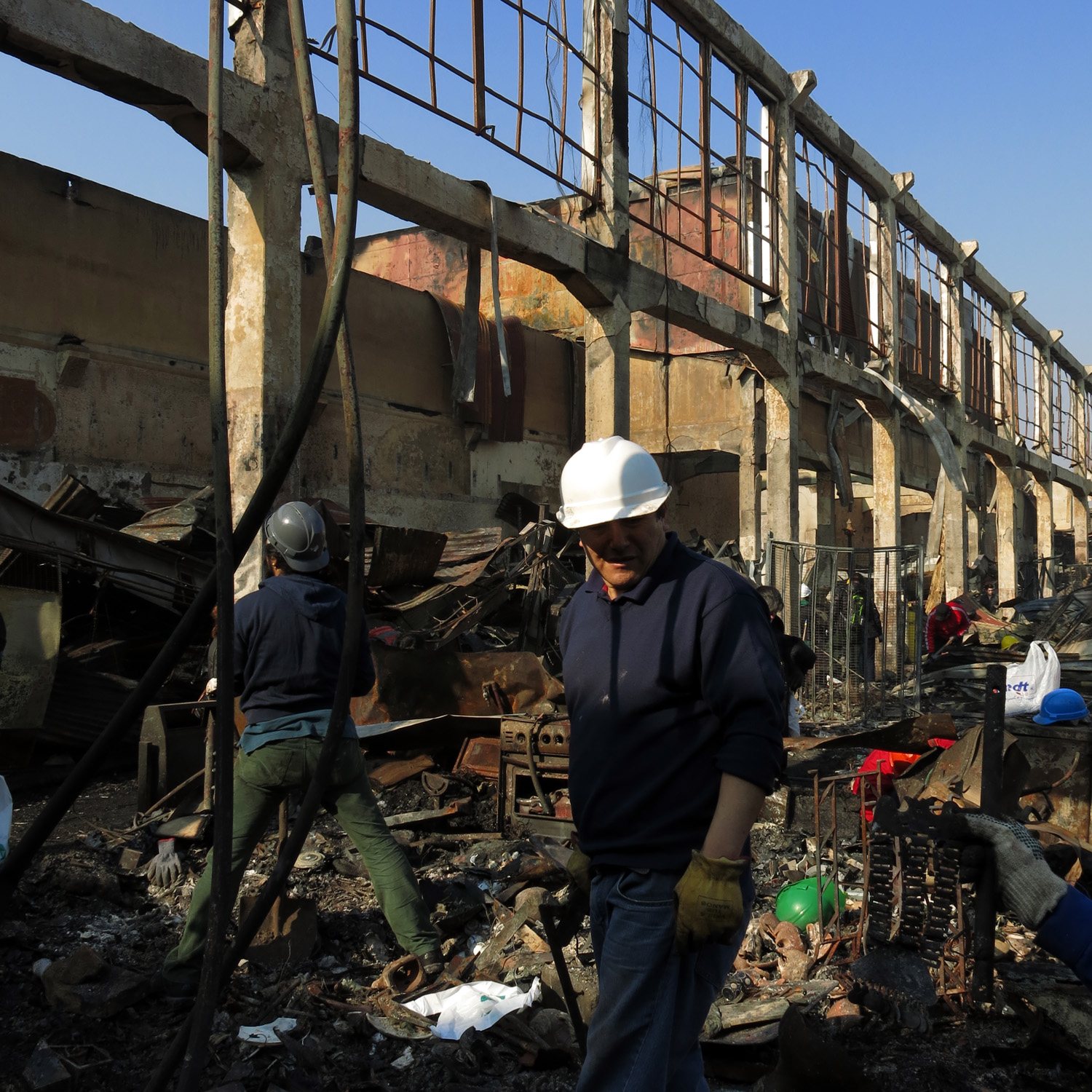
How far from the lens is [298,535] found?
165 inches

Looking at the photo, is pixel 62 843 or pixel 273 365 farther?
pixel 273 365

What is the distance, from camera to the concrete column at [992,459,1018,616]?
80.9 ft

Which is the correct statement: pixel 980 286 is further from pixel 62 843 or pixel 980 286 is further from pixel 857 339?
pixel 62 843

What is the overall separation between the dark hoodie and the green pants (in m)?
0.17

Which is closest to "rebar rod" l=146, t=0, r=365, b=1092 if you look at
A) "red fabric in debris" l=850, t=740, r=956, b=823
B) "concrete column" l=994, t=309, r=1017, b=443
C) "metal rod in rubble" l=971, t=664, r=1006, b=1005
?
"metal rod in rubble" l=971, t=664, r=1006, b=1005

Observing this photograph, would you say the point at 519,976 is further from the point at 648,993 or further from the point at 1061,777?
the point at 1061,777

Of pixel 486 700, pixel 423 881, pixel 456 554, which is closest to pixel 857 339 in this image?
pixel 456 554

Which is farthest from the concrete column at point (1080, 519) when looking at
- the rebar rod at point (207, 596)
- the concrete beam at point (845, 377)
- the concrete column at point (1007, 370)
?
the rebar rod at point (207, 596)

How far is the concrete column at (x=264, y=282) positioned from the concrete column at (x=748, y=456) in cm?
1163

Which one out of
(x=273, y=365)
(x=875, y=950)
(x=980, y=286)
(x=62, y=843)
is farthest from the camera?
(x=980, y=286)

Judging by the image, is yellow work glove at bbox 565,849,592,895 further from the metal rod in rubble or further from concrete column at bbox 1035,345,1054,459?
concrete column at bbox 1035,345,1054,459

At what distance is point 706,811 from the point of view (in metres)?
2.29

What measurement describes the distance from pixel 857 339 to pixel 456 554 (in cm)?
962

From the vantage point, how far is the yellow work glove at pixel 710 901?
2.11 metres
